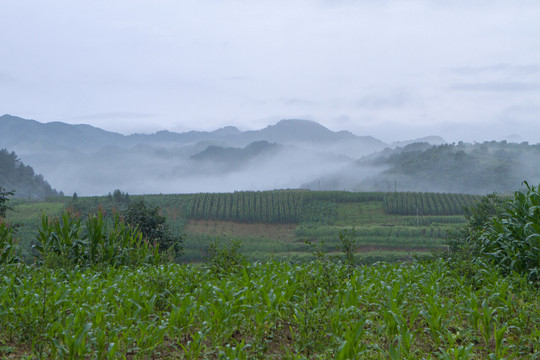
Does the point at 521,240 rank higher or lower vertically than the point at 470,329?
higher

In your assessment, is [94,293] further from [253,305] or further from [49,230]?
[49,230]

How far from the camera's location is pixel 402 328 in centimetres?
564

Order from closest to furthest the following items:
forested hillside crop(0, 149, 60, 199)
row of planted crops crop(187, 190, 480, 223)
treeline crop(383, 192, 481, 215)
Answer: row of planted crops crop(187, 190, 480, 223)
treeline crop(383, 192, 481, 215)
forested hillside crop(0, 149, 60, 199)

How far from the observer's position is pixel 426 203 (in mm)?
105688

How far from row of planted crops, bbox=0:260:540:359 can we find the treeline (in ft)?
311

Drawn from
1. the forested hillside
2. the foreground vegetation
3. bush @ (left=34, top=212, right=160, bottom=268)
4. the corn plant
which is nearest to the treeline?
bush @ (left=34, top=212, right=160, bottom=268)

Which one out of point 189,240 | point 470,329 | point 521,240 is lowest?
point 189,240

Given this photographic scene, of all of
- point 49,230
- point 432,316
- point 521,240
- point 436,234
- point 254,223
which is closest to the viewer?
point 432,316

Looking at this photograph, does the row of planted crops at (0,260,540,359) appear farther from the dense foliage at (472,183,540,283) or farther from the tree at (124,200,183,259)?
the tree at (124,200,183,259)

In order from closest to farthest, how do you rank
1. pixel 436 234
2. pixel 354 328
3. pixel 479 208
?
pixel 354 328, pixel 479 208, pixel 436 234

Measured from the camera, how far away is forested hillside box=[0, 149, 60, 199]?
13212cm

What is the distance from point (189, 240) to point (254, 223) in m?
22.5

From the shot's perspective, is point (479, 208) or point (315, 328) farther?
point (479, 208)

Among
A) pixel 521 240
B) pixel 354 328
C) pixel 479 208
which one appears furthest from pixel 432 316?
pixel 479 208
